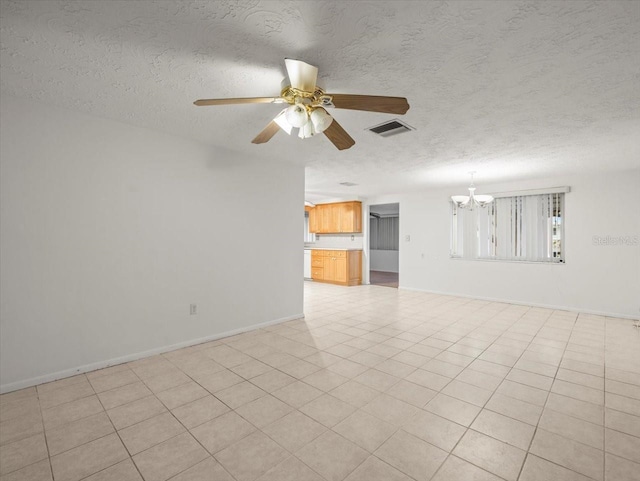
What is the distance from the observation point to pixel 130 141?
297 centimetres

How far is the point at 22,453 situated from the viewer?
1.71 meters

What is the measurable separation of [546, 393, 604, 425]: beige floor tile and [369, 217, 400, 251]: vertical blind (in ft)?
27.8

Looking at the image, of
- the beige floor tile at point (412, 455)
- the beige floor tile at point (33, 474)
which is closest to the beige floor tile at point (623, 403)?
the beige floor tile at point (412, 455)

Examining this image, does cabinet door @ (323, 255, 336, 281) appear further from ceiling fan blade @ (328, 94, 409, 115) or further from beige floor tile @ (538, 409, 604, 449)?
ceiling fan blade @ (328, 94, 409, 115)

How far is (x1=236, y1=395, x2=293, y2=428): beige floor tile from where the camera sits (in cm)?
203

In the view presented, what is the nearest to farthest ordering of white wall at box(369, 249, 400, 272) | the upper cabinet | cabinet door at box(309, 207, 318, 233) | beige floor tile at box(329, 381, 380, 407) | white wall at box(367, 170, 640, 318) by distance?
beige floor tile at box(329, 381, 380, 407)
white wall at box(367, 170, 640, 318)
the upper cabinet
cabinet door at box(309, 207, 318, 233)
white wall at box(369, 249, 400, 272)

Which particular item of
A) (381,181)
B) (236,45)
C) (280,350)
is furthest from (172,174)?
(381,181)

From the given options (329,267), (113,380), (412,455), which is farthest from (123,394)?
(329,267)

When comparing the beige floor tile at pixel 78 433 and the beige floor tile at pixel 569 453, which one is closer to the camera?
the beige floor tile at pixel 569 453

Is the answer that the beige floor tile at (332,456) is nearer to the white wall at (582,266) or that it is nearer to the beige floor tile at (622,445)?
the beige floor tile at (622,445)

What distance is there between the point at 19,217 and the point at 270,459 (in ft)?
8.83

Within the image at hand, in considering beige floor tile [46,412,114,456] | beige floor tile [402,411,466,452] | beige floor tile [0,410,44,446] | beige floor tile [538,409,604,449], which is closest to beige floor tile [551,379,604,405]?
beige floor tile [538,409,604,449]

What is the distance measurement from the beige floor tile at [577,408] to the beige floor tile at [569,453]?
1.22 ft

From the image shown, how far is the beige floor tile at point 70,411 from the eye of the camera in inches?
79.0
